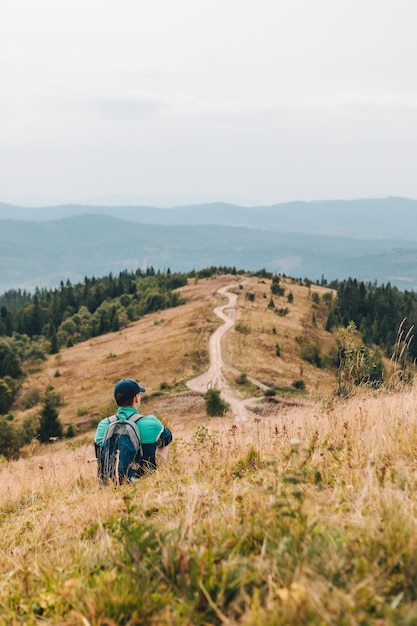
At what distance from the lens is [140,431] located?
6.58 meters

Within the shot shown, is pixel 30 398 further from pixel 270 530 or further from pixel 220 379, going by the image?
pixel 270 530

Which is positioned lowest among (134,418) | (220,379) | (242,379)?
(220,379)

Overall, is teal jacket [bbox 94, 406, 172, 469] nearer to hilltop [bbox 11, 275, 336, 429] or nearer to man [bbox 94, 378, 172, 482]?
man [bbox 94, 378, 172, 482]

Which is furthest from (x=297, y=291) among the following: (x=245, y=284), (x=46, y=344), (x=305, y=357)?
(x=46, y=344)

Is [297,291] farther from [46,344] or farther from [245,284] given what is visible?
[46,344]

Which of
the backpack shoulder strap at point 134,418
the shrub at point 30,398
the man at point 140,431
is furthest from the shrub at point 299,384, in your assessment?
the backpack shoulder strap at point 134,418

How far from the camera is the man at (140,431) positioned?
6423 mm

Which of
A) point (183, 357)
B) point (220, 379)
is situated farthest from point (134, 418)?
point (183, 357)

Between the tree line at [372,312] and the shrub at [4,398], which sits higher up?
the tree line at [372,312]

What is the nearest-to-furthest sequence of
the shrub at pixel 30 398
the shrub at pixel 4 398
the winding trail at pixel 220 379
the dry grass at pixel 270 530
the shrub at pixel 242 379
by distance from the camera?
the dry grass at pixel 270 530
the winding trail at pixel 220 379
the shrub at pixel 242 379
the shrub at pixel 4 398
the shrub at pixel 30 398

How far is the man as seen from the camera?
6.42m

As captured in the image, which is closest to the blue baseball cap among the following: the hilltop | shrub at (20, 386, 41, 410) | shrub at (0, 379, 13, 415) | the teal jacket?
the teal jacket

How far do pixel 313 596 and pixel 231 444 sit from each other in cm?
456

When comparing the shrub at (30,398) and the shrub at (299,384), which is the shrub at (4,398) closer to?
the shrub at (30,398)
